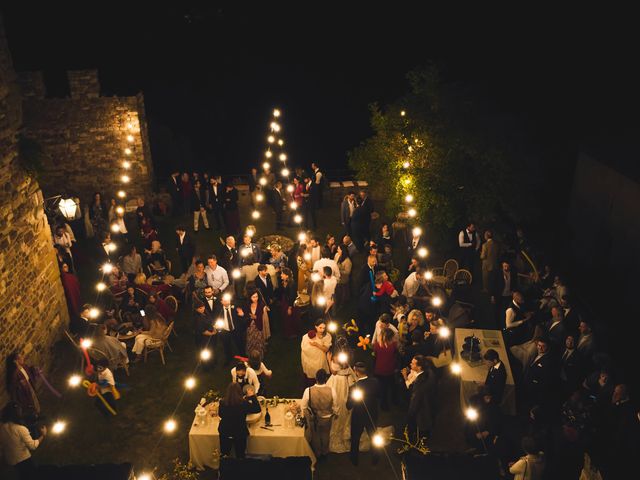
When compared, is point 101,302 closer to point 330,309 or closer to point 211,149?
point 330,309

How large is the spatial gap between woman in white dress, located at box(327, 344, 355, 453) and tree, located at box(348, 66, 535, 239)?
6.00m

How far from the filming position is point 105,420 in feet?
29.3

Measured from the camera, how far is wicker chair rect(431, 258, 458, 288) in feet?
36.7

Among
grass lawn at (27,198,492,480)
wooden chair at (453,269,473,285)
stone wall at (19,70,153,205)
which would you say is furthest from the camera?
stone wall at (19,70,153,205)

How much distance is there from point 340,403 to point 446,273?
4765 mm

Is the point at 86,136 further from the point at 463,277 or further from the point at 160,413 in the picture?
the point at 463,277

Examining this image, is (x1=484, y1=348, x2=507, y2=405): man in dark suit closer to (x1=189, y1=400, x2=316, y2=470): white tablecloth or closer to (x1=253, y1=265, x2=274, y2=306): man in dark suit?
(x1=189, y1=400, x2=316, y2=470): white tablecloth

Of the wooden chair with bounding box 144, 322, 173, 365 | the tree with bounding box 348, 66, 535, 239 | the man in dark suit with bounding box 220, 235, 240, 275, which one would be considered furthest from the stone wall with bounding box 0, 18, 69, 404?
the tree with bounding box 348, 66, 535, 239

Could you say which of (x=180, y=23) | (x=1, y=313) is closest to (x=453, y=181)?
(x=1, y=313)

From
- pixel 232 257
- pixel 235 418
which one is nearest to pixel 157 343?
pixel 232 257

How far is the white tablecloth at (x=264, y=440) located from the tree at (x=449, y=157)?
700 cm

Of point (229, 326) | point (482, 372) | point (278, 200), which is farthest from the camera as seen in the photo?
point (278, 200)

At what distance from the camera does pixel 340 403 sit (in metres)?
7.71

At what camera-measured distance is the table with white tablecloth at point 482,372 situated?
838cm
